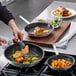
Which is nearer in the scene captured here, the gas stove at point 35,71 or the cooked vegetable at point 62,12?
the gas stove at point 35,71

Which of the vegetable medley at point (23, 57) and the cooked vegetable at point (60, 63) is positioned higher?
the vegetable medley at point (23, 57)

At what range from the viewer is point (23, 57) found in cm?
171

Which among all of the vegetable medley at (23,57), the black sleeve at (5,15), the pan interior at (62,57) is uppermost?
the black sleeve at (5,15)

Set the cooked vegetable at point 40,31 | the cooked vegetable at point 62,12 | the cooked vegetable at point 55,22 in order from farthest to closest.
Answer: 1. the cooked vegetable at point 62,12
2. the cooked vegetable at point 55,22
3. the cooked vegetable at point 40,31

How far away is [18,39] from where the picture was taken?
81.2 inches

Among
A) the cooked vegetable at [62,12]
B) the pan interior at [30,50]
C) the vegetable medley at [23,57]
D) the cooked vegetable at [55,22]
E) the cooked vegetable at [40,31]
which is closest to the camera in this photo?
the vegetable medley at [23,57]

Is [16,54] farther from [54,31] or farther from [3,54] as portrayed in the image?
[54,31]

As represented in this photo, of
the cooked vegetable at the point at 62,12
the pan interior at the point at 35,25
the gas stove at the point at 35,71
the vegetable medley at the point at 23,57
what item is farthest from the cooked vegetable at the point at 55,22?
the gas stove at the point at 35,71

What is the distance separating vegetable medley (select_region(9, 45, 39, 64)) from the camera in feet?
5.43

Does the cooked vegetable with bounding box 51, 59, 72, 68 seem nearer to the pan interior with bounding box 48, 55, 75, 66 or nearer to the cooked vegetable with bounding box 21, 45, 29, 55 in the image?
the pan interior with bounding box 48, 55, 75, 66

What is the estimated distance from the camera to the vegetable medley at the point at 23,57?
1.65 m

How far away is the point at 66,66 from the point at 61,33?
63 centimetres

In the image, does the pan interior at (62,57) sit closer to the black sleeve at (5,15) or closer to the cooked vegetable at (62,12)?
the black sleeve at (5,15)

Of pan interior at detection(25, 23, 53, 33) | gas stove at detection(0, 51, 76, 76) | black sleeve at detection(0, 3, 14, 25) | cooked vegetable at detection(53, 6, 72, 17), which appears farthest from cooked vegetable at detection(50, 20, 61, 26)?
gas stove at detection(0, 51, 76, 76)
